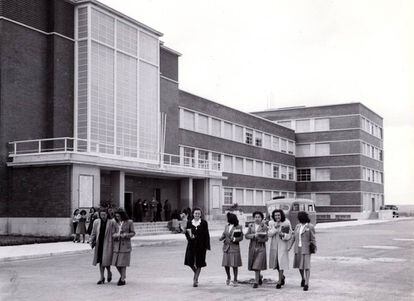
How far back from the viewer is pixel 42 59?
33.2 meters

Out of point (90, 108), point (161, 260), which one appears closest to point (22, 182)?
point (90, 108)

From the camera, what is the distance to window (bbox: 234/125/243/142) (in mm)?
56428

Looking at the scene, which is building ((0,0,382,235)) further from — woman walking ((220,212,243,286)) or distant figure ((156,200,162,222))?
woman walking ((220,212,243,286))

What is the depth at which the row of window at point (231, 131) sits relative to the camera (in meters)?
48.5

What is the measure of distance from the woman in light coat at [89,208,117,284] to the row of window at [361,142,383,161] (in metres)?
61.4

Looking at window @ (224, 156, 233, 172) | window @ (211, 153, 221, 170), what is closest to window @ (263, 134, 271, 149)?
window @ (224, 156, 233, 172)

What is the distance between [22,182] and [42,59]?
308 inches

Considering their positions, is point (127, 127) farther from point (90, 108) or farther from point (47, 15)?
point (47, 15)

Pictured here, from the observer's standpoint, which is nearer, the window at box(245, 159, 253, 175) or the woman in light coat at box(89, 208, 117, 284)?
the woman in light coat at box(89, 208, 117, 284)

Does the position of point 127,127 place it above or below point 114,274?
above

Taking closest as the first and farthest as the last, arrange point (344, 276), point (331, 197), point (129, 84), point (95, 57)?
point (344, 276)
point (95, 57)
point (129, 84)
point (331, 197)

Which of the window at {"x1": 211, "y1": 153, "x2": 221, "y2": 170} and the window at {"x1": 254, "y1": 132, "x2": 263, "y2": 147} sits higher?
the window at {"x1": 254, "y1": 132, "x2": 263, "y2": 147}

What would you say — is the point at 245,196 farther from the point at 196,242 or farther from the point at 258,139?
the point at 196,242

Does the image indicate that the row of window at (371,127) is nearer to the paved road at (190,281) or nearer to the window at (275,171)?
the window at (275,171)
